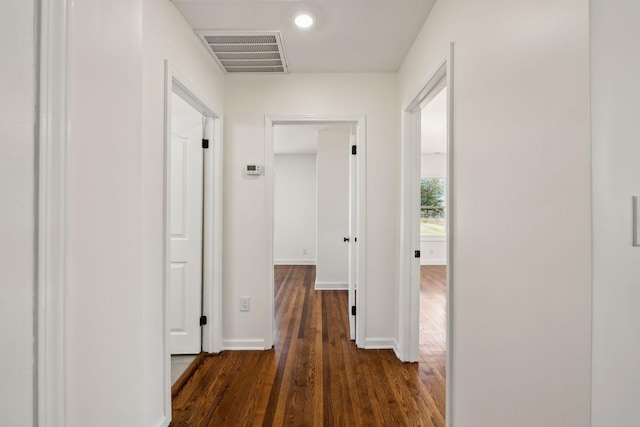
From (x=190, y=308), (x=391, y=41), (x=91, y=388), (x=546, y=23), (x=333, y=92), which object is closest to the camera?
(x=91, y=388)

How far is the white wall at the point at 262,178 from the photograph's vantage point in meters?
2.63

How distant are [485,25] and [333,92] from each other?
156cm

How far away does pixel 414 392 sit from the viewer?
2.02 metres

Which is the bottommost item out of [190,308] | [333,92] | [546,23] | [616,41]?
[190,308]

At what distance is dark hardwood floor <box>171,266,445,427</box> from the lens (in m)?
1.76

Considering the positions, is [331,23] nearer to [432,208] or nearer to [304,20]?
[304,20]

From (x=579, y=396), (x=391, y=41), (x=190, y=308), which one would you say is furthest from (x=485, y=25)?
(x=190, y=308)

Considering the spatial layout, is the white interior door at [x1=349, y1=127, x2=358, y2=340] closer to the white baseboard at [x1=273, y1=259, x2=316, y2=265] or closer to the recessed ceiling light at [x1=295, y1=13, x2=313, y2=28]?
the recessed ceiling light at [x1=295, y1=13, x2=313, y2=28]

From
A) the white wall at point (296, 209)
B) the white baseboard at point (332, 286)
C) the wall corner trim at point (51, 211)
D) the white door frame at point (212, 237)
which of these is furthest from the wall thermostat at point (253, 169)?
the white wall at point (296, 209)

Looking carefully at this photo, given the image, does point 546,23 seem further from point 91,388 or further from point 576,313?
point 91,388

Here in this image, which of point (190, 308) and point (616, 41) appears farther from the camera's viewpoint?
point (190, 308)

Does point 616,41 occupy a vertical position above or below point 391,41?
below

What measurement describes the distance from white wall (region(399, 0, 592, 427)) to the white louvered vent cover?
1.25m

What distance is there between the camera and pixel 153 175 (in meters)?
1.61
